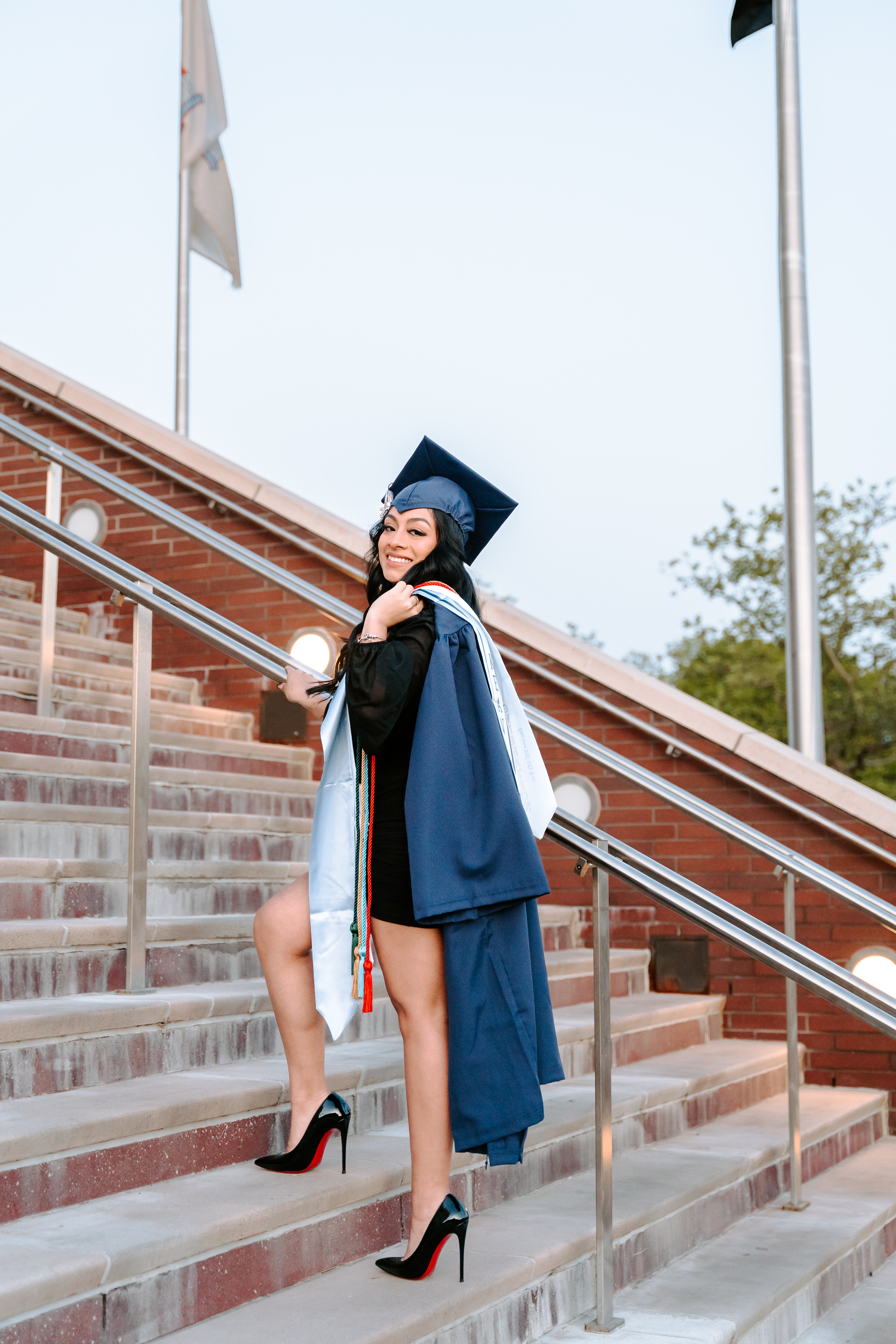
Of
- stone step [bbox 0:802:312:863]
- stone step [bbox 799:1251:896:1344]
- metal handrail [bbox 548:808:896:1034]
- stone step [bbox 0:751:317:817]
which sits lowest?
stone step [bbox 799:1251:896:1344]

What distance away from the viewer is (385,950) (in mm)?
2418

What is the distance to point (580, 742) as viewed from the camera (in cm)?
396

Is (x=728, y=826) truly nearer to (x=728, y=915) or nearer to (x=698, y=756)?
(x=728, y=915)

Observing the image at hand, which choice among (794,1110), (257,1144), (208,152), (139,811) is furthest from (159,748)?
(208,152)

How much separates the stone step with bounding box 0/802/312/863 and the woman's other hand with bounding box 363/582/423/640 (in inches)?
62.1

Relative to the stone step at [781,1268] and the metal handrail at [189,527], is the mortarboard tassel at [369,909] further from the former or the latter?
the metal handrail at [189,527]

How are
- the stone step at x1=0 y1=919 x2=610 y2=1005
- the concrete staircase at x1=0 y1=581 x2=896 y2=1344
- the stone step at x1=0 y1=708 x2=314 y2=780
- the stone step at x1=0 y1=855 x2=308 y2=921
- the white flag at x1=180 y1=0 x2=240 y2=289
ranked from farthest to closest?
the white flag at x1=180 y1=0 x2=240 y2=289
the stone step at x1=0 y1=708 x2=314 y2=780
the stone step at x1=0 y1=855 x2=308 y2=921
the stone step at x1=0 y1=919 x2=610 y2=1005
the concrete staircase at x1=0 y1=581 x2=896 y2=1344

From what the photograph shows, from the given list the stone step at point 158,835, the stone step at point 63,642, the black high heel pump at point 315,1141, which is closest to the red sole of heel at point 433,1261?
the black high heel pump at point 315,1141

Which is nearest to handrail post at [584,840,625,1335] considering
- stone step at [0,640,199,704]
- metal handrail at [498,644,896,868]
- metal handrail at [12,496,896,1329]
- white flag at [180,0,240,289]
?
metal handrail at [12,496,896,1329]

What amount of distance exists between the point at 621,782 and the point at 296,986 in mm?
3334

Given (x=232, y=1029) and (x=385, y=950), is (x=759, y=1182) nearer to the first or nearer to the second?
(x=232, y=1029)

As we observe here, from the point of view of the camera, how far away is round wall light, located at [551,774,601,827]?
5.71 metres

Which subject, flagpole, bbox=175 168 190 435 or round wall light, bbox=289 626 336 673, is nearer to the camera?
round wall light, bbox=289 626 336 673

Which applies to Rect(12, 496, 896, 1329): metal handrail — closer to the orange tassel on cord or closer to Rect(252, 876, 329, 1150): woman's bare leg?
the orange tassel on cord
